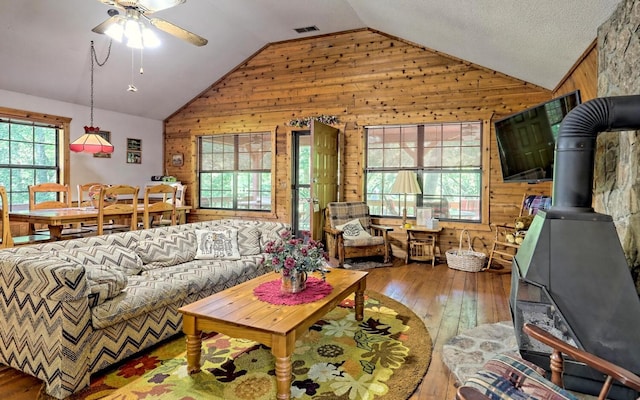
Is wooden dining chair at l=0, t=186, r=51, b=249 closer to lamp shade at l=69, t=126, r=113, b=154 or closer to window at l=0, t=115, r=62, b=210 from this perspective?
lamp shade at l=69, t=126, r=113, b=154

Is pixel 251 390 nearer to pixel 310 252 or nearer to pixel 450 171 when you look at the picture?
pixel 310 252

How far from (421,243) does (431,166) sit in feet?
3.90

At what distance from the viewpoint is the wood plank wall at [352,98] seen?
5.29m

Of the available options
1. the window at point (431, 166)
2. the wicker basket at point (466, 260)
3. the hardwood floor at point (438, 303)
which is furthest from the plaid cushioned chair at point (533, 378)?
the window at point (431, 166)

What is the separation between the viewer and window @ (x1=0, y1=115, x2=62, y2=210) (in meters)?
5.36

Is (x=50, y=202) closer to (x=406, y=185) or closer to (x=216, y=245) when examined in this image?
(x=216, y=245)

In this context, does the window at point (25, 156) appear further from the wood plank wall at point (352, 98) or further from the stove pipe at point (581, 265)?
the stove pipe at point (581, 265)

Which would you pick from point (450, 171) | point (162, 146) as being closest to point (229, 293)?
point (450, 171)

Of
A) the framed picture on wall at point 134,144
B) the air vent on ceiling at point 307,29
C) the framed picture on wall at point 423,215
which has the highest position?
the air vent on ceiling at point 307,29

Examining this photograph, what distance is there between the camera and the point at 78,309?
2127 millimetres

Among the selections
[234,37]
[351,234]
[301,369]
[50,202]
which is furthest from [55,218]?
[234,37]

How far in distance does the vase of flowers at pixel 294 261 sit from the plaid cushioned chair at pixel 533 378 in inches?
49.2

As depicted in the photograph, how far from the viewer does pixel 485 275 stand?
4.79m

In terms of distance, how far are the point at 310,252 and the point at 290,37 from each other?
193 inches
